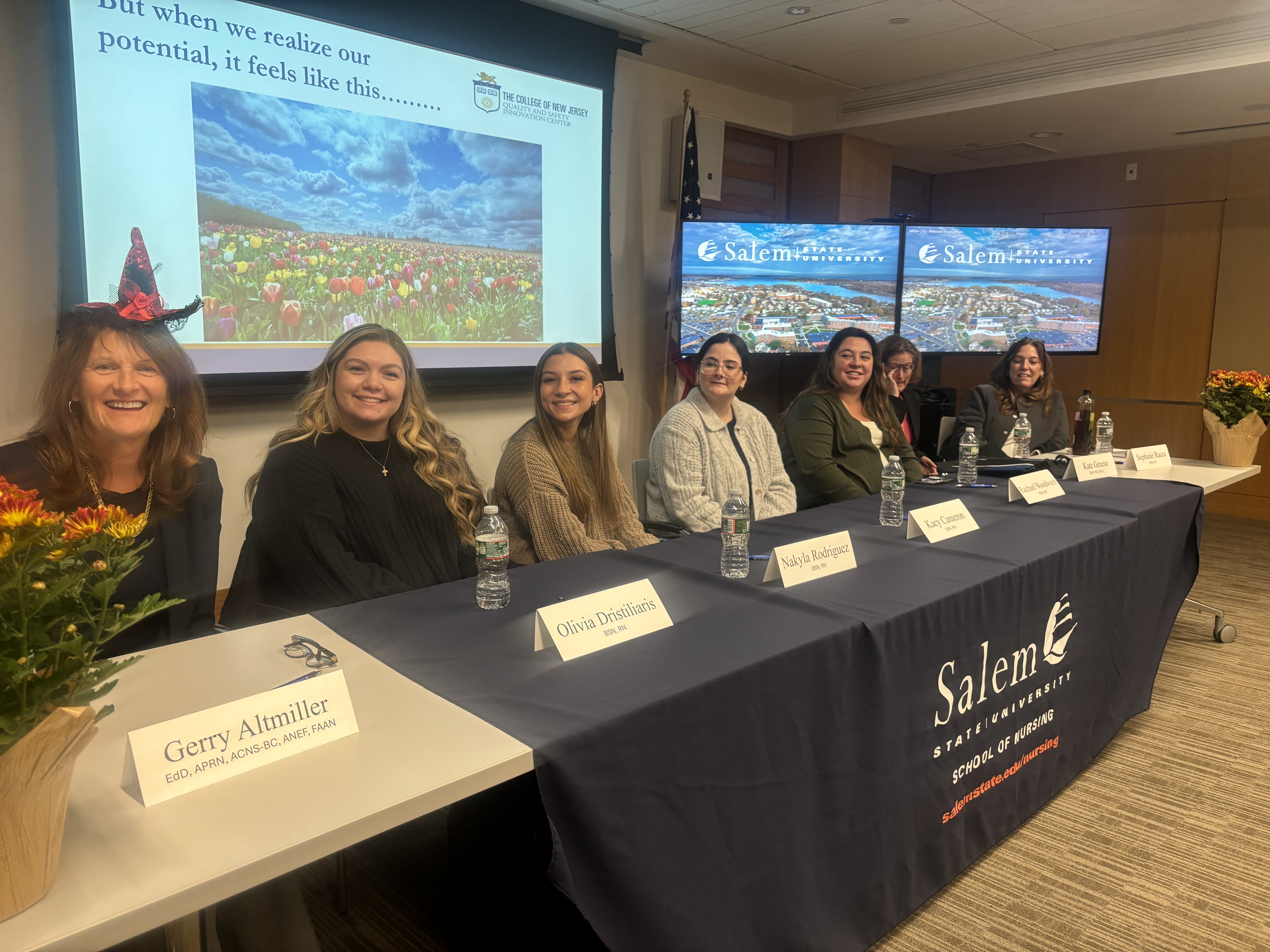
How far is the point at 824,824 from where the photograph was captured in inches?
59.3

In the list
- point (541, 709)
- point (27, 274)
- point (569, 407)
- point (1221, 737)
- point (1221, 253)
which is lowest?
point (1221, 737)

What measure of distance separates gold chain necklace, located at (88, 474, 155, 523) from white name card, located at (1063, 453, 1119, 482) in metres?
2.74

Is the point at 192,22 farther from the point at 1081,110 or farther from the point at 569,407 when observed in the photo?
the point at 1081,110

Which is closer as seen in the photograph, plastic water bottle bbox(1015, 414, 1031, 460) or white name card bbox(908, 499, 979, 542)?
white name card bbox(908, 499, 979, 542)

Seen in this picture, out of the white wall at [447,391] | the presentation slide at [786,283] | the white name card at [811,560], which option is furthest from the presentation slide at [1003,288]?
the white name card at [811,560]

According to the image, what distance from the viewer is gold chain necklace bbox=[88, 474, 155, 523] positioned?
165 cm

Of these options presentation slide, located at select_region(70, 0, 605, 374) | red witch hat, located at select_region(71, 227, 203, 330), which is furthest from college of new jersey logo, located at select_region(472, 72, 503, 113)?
red witch hat, located at select_region(71, 227, 203, 330)

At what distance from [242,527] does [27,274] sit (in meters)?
1.17

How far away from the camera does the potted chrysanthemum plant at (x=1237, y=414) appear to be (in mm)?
3270

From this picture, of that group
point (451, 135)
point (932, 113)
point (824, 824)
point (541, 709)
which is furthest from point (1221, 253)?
point (541, 709)

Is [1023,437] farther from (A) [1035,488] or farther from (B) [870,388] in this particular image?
(A) [1035,488]

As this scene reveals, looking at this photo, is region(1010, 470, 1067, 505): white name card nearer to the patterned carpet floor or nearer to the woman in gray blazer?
the patterned carpet floor

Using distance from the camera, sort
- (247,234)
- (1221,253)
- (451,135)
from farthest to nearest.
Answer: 1. (1221,253)
2. (451,135)
3. (247,234)

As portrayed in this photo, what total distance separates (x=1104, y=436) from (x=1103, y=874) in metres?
2.18
